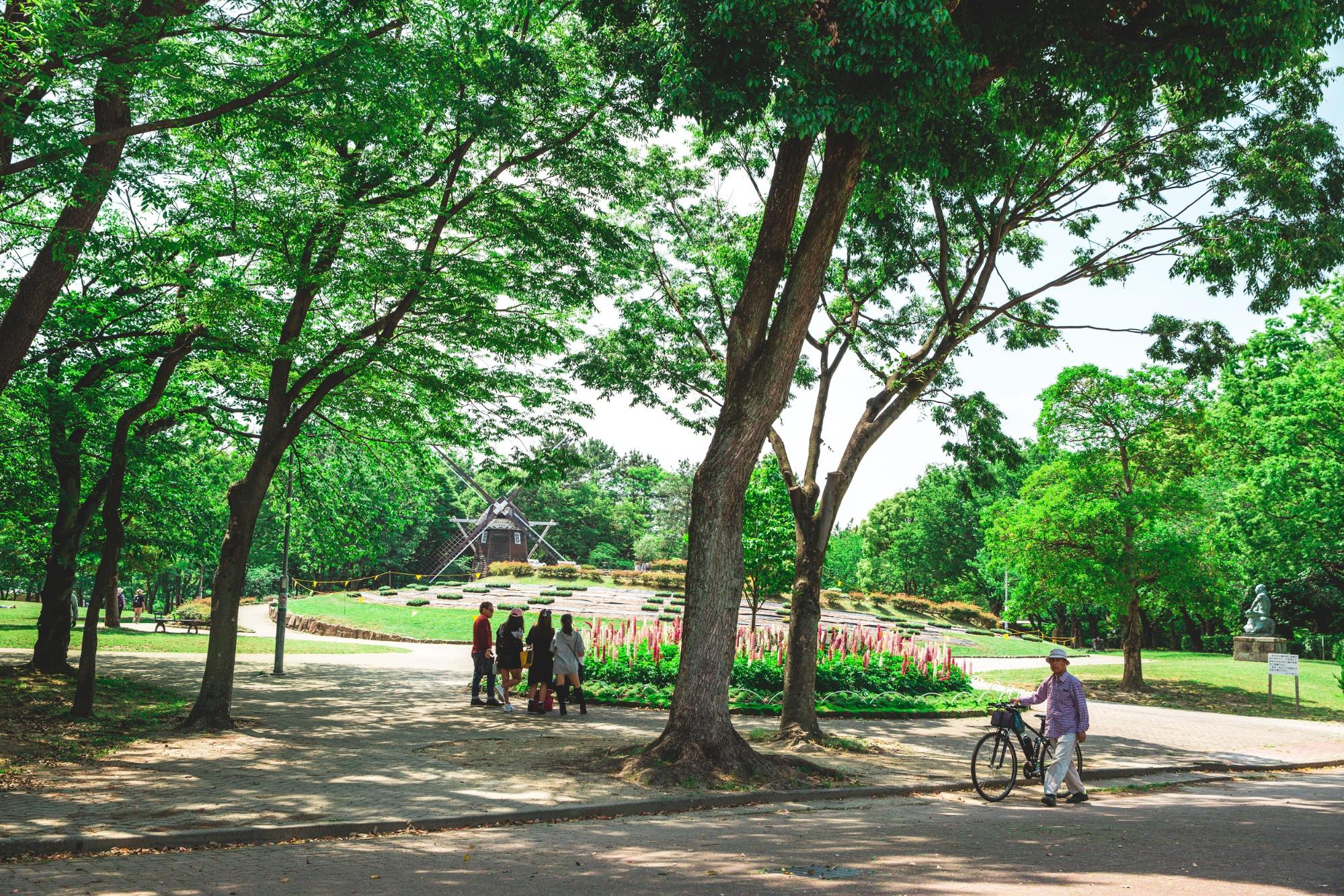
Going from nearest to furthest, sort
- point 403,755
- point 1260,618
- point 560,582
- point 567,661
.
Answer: point 403,755
point 567,661
point 1260,618
point 560,582

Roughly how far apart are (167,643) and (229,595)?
18.9m

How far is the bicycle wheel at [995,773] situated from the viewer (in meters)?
10.4

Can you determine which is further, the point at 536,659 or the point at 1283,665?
the point at 1283,665

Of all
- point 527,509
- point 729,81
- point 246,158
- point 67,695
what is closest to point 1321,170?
point 729,81

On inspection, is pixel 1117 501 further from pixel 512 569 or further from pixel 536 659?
pixel 512 569

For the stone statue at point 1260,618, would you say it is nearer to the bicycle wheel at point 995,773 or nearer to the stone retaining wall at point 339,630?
the bicycle wheel at point 995,773

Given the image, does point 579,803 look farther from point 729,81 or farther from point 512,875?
point 729,81

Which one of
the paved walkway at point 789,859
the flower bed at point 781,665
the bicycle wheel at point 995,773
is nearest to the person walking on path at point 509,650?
the flower bed at point 781,665

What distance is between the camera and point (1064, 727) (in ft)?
34.1

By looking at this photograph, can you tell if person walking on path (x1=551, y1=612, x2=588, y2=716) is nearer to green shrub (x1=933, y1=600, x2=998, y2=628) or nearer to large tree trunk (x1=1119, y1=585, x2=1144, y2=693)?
large tree trunk (x1=1119, y1=585, x2=1144, y2=693)

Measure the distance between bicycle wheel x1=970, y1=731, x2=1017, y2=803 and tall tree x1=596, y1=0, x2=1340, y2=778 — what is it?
96.7 inches

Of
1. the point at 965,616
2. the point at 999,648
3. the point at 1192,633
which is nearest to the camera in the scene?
the point at 999,648

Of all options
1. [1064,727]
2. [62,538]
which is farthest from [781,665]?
[62,538]

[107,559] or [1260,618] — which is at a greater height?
[107,559]
